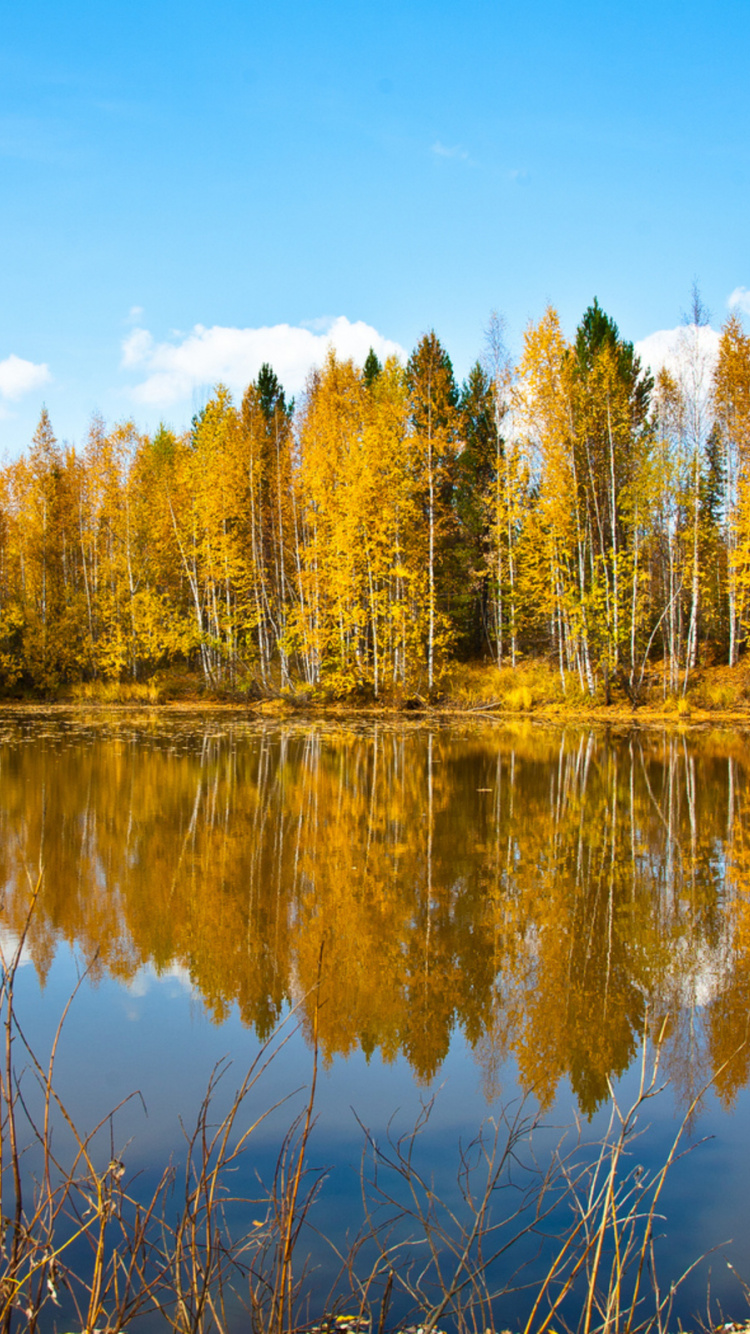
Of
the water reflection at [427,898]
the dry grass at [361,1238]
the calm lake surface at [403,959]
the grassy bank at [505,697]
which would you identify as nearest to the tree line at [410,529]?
the grassy bank at [505,697]

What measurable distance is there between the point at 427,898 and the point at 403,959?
1.50m

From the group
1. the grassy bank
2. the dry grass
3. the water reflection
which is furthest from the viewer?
the grassy bank

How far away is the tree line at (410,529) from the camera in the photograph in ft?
87.7

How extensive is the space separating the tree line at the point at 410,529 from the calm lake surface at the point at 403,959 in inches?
613

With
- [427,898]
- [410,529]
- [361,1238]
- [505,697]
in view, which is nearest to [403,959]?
[427,898]

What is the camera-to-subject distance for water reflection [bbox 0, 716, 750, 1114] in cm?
466

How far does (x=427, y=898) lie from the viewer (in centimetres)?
712

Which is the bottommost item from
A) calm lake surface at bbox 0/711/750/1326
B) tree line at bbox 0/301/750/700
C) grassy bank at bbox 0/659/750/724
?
calm lake surface at bbox 0/711/750/1326

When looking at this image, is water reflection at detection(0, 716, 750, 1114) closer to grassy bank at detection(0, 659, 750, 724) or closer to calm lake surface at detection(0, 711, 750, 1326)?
calm lake surface at detection(0, 711, 750, 1326)

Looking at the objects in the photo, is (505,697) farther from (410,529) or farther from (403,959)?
(403,959)

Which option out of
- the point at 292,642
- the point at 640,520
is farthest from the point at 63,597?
the point at 640,520

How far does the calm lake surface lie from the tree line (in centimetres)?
1558

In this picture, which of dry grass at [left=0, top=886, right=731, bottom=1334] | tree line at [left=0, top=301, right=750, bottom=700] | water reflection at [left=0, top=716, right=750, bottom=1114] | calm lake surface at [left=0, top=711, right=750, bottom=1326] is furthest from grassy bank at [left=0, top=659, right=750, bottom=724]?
dry grass at [left=0, top=886, right=731, bottom=1334]

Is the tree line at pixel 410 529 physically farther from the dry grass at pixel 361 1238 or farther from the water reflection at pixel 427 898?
the dry grass at pixel 361 1238
